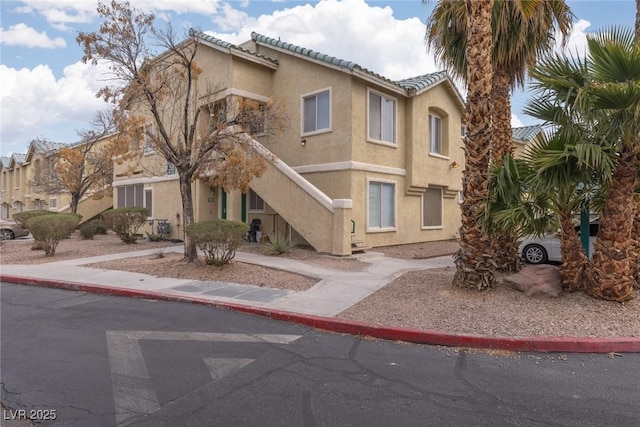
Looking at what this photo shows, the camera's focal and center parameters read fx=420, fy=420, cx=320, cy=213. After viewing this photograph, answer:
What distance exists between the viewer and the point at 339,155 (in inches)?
575

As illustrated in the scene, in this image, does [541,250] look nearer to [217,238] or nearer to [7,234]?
[217,238]

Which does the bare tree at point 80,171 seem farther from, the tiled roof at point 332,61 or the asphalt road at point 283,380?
the asphalt road at point 283,380

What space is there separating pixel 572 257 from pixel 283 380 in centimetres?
574

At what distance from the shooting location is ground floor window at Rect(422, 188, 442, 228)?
18022mm

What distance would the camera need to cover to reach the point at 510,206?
7496 mm

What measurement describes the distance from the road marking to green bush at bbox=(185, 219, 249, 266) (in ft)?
13.2

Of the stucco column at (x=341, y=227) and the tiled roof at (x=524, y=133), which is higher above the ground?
the tiled roof at (x=524, y=133)

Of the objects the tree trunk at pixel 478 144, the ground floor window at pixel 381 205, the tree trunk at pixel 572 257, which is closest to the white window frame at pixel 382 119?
the ground floor window at pixel 381 205

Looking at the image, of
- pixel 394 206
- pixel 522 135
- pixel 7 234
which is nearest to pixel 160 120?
pixel 394 206

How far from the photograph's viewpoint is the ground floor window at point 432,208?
18.0m

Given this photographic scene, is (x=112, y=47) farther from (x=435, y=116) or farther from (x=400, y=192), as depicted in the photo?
(x=435, y=116)

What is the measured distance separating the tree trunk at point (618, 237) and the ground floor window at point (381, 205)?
28.3 feet

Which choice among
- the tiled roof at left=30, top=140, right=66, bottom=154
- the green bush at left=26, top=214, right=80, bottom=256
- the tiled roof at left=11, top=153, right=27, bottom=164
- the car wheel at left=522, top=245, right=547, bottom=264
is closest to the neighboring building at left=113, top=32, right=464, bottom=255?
the green bush at left=26, top=214, right=80, bottom=256

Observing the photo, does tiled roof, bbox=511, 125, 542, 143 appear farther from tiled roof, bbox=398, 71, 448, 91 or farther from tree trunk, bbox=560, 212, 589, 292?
tree trunk, bbox=560, 212, 589, 292
